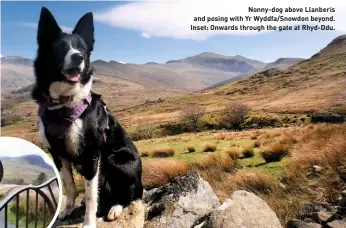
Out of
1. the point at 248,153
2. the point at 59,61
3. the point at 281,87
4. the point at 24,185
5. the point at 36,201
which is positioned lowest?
the point at 281,87

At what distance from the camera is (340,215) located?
219 inches

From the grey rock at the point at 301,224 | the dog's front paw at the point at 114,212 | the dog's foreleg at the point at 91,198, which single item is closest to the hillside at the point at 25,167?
the dog's foreleg at the point at 91,198

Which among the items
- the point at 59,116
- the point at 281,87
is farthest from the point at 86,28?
the point at 281,87

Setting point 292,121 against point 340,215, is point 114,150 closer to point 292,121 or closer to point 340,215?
point 340,215

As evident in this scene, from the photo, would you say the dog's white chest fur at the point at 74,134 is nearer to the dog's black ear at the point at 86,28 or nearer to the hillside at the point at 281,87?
the dog's black ear at the point at 86,28

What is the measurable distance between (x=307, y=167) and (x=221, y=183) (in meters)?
1.70

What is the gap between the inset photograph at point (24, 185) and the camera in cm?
260

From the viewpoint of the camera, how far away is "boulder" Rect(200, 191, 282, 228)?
540 cm

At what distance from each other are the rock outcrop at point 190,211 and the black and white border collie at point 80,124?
19cm

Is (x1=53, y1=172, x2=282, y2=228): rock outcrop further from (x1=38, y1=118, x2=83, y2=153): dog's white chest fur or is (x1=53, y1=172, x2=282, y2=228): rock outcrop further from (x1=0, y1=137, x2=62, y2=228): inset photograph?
(x1=0, y1=137, x2=62, y2=228): inset photograph

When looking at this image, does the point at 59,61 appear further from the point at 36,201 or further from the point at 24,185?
the point at 24,185

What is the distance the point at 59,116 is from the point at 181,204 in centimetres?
222

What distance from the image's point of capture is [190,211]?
6164 millimetres

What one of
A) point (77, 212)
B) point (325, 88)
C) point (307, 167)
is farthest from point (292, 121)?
point (325, 88)
